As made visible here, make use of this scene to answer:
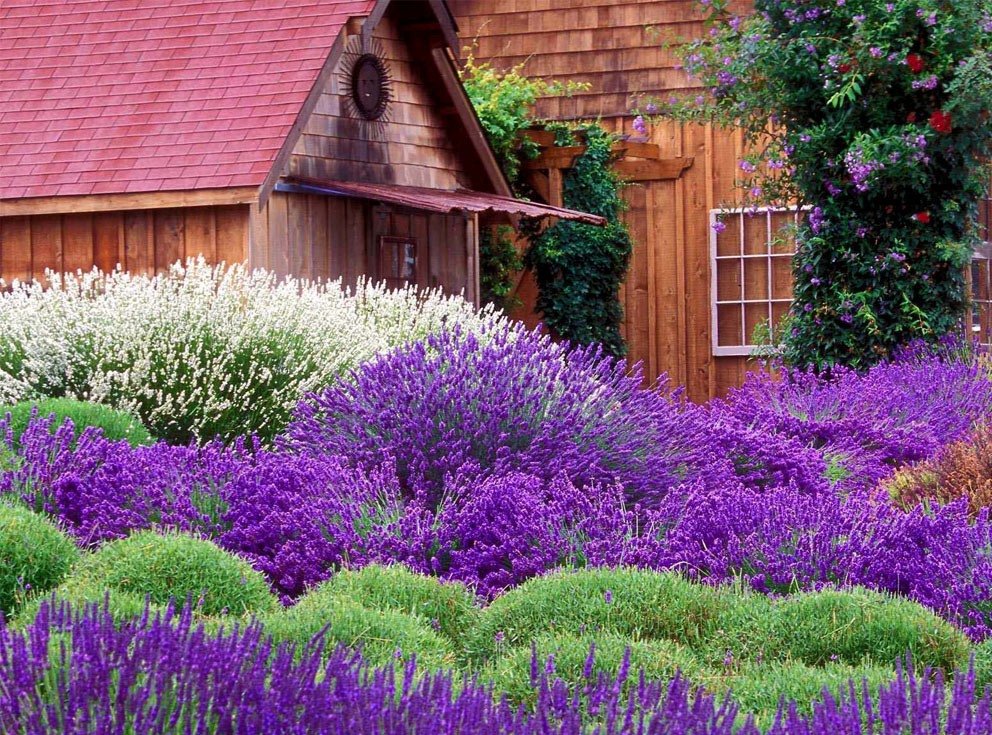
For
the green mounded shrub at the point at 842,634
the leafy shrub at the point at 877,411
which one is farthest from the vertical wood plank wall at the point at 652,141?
the green mounded shrub at the point at 842,634

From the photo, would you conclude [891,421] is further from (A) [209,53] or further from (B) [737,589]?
(A) [209,53]

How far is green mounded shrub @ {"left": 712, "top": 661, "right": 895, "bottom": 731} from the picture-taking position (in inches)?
143

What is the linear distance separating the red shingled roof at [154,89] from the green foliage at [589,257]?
4.07m

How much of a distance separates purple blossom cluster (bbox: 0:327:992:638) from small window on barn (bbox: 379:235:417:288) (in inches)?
234

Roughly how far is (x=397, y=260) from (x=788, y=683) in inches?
428

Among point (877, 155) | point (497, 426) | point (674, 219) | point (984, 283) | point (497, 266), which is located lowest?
point (497, 426)

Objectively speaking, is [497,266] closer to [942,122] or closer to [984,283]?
[984,283]

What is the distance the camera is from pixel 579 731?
2.96m

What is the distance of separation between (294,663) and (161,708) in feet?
1.33

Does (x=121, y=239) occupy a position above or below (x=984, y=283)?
above

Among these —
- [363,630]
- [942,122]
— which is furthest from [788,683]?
[942,122]

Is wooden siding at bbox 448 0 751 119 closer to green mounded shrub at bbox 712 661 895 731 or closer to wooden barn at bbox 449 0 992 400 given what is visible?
wooden barn at bbox 449 0 992 400

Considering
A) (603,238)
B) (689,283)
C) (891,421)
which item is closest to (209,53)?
(603,238)

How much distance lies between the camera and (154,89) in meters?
12.8
